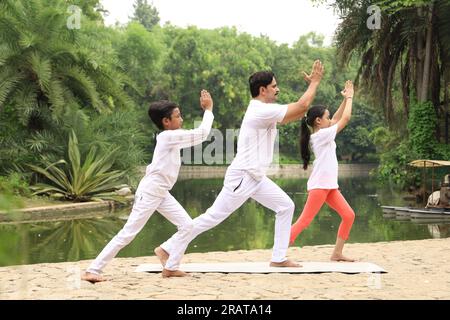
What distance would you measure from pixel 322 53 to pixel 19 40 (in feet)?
175

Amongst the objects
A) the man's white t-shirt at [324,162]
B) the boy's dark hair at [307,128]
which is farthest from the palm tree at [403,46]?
the man's white t-shirt at [324,162]

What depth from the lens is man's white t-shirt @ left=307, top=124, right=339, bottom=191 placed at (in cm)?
701

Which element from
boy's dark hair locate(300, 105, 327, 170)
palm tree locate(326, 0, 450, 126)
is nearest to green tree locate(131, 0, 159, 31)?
palm tree locate(326, 0, 450, 126)

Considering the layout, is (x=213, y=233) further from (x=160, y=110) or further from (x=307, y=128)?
(x=160, y=110)

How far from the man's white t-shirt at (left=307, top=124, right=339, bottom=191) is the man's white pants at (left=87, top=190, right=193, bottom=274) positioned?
65.3 inches

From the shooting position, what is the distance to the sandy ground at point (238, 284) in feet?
16.9

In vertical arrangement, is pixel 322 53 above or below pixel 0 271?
above

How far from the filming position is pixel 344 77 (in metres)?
68.8

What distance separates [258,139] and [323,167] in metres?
1.23

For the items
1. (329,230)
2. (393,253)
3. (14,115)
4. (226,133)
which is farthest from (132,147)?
(226,133)

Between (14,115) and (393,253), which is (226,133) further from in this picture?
(393,253)

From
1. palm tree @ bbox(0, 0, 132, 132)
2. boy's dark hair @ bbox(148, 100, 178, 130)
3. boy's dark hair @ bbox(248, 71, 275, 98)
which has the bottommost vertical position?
boy's dark hair @ bbox(148, 100, 178, 130)

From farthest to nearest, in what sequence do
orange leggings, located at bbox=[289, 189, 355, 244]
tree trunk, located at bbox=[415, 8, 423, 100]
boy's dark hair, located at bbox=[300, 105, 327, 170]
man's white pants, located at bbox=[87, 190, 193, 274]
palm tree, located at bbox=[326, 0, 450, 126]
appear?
tree trunk, located at bbox=[415, 8, 423, 100]
palm tree, located at bbox=[326, 0, 450, 126]
boy's dark hair, located at bbox=[300, 105, 327, 170]
orange leggings, located at bbox=[289, 189, 355, 244]
man's white pants, located at bbox=[87, 190, 193, 274]

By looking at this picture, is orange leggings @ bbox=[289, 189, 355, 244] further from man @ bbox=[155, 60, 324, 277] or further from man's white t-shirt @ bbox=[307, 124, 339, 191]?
man @ bbox=[155, 60, 324, 277]
